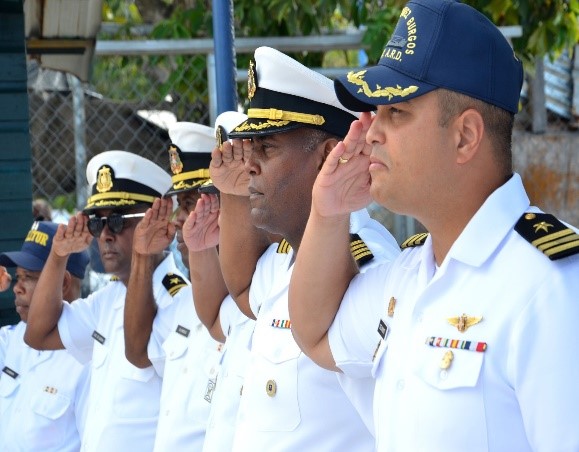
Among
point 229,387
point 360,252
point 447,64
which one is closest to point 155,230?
point 229,387

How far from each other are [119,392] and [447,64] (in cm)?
272

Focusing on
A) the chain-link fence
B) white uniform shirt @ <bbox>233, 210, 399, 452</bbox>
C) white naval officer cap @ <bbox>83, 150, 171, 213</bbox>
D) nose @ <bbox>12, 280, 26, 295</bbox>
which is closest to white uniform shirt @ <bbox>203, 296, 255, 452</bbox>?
white uniform shirt @ <bbox>233, 210, 399, 452</bbox>

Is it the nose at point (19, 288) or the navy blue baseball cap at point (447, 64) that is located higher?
the navy blue baseball cap at point (447, 64)

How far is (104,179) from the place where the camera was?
4.88m

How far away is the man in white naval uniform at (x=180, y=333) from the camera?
3.94 m

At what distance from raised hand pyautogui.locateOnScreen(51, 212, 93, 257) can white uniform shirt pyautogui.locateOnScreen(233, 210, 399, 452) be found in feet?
6.25

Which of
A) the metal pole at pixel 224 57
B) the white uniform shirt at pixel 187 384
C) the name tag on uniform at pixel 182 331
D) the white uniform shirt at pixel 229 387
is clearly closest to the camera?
the white uniform shirt at pixel 229 387

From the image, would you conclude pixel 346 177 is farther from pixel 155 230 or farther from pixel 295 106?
pixel 155 230

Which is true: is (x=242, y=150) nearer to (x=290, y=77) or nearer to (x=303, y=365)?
(x=290, y=77)

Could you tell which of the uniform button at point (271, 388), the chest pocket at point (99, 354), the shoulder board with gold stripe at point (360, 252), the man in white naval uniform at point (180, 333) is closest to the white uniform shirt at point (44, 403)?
the chest pocket at point (99, 354)

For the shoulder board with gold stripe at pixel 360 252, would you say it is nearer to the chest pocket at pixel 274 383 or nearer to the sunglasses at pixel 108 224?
the chest pocket at pixel 274 383

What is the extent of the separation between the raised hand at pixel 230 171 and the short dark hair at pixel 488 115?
1.36 metres

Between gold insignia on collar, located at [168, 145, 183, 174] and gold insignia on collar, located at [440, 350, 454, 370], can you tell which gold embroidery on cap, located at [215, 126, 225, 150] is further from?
gold insignia on collar, located at [440, 350, 454, 370]

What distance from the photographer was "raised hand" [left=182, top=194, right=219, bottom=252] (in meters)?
3.77
